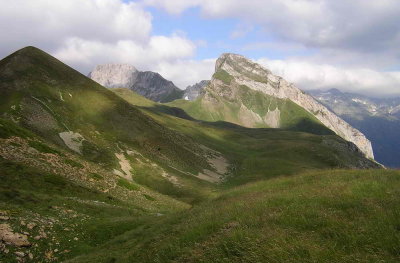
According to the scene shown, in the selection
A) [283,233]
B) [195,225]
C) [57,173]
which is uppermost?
[283,233]

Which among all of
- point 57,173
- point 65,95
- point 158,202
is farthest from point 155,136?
point 57,173

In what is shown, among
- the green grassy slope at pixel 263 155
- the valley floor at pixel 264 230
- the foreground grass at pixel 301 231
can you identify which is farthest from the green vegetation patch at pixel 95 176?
the green grassy slope at pixel 263 155

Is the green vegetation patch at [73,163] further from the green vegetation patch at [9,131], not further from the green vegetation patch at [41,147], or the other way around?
the green vegetation patch at [9,131]

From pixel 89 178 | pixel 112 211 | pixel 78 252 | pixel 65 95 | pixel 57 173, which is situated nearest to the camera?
pixel 78 252

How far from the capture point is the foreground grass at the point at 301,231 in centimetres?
1058

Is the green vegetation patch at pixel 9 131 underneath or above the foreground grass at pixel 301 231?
underneath

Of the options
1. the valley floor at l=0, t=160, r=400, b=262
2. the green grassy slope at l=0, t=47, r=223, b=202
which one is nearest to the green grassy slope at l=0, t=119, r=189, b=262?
the valley floor at l=0, t=160, r=400, b=262

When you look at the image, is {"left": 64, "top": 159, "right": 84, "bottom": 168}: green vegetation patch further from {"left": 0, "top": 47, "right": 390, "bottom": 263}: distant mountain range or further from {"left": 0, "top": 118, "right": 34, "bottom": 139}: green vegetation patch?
{"left": 0, "top": 118, "right": 34, "bottom": 139}: green vegetation patch

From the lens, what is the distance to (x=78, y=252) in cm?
2580

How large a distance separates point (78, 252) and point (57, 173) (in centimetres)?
2255

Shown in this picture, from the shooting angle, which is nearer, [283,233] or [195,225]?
[283,233]

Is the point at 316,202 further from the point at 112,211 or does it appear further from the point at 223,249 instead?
the point at 112,211

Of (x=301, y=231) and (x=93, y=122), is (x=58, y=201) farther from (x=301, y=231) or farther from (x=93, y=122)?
(x=93, y=122)

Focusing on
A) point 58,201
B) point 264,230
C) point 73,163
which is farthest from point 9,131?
point 264,230
